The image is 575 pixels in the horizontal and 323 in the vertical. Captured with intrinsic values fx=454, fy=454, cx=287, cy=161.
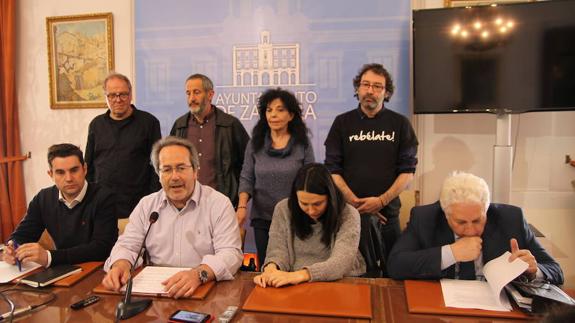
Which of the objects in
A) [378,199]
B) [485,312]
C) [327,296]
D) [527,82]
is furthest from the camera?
[527,82]

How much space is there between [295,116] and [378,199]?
0.67 metres

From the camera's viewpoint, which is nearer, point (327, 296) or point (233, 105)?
point (327, 296)

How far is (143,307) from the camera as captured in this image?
1.42m

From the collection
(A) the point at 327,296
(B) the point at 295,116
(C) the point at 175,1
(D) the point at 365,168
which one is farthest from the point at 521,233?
(C) the point at 175,1

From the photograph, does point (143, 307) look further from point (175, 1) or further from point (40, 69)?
point (40, 69)

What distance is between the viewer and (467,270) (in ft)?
5.52

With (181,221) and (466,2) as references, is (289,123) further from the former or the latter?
(466,2)

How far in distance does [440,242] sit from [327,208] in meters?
0.46

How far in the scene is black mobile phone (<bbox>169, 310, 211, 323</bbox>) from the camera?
131cm

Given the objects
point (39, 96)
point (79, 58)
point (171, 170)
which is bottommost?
point (171, 170)

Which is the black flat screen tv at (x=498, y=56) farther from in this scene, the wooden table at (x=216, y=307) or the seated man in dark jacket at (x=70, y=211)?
the seated man in dark jacket at (x=70, y=211)

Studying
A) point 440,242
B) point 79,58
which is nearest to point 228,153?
point 440,242

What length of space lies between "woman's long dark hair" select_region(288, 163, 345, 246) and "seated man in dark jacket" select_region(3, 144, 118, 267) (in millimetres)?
880

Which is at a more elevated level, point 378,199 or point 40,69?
point 40,69
